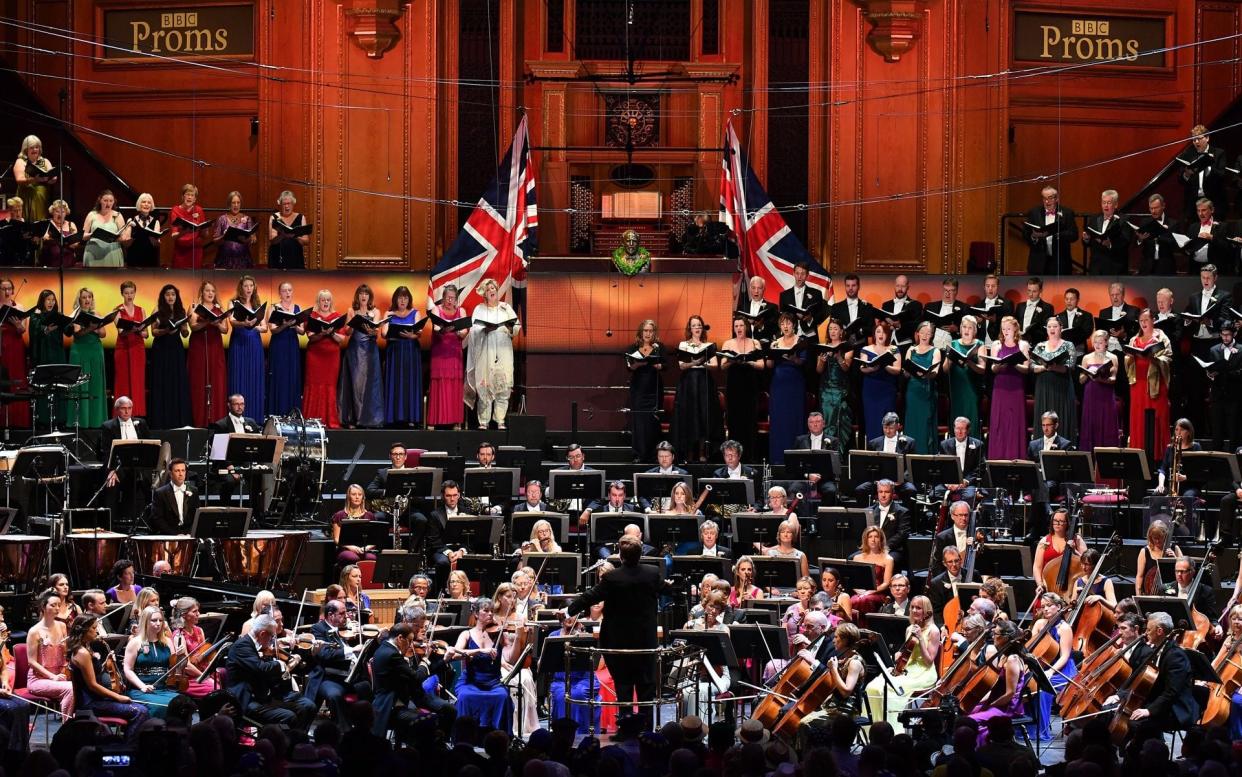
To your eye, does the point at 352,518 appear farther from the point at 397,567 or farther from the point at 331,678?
the point at 331,678

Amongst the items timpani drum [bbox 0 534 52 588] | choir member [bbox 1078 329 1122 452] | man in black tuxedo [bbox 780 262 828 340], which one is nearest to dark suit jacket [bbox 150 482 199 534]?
timpani drum [bbox 0 534 52 588]

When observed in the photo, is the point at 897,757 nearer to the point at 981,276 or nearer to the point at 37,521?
the point at 37,521

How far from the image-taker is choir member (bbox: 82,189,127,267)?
62.8 feet

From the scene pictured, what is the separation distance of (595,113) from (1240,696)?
10530mm

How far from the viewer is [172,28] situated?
2125 centimetres

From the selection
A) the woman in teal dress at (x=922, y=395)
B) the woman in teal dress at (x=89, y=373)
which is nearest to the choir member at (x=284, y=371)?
the woman in teal dress at (x=89, y=373)

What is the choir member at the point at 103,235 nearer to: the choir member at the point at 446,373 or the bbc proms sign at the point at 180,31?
the bbc proms sign at the point at 180,31

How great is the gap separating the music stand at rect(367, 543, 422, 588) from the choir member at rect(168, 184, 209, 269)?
4.66m

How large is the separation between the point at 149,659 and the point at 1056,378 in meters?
8.26

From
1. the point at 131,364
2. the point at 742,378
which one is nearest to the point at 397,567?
the point at 742,378

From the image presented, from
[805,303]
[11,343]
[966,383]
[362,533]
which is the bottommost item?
[362,533]

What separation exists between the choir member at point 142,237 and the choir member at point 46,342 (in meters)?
1.46

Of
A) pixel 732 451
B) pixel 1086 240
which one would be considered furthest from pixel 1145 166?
pixel 732 451

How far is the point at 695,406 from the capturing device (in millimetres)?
17906
